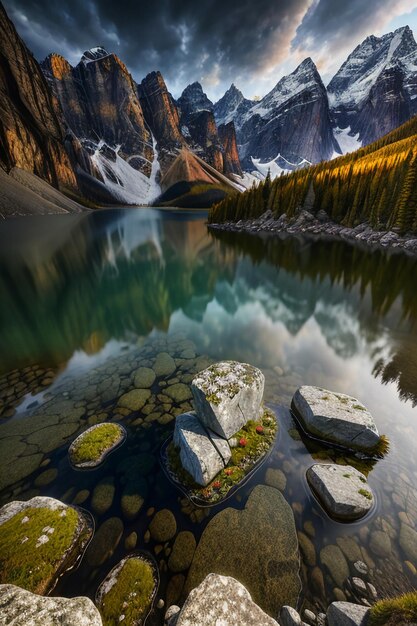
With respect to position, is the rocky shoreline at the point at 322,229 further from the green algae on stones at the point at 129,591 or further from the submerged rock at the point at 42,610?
the submerged rock at the point at 42,610

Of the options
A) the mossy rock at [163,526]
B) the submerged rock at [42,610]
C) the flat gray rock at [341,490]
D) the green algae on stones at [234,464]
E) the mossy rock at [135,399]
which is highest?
the submerged rock at [42,610]

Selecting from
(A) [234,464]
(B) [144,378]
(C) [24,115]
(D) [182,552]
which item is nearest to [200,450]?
(A) [234,464]

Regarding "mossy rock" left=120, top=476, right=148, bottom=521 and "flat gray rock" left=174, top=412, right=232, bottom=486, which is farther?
"flat gray rock" left=174, top=412, right=232, bottom=486

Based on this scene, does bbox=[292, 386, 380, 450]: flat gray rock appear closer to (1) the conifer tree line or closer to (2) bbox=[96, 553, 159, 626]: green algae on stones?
(2) bbox=[96, 553, 159, 626]: green algae on stones

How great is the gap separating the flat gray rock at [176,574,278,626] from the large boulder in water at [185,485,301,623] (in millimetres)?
1609

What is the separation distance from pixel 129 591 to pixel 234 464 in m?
3.48

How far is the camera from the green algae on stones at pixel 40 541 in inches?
185

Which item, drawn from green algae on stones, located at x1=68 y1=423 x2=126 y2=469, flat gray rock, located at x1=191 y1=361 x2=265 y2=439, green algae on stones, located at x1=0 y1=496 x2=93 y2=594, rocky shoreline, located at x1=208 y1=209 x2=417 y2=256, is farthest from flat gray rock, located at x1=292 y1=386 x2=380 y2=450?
rocky shoreline, located at x1=208 y1=209 x2=417 y2=256

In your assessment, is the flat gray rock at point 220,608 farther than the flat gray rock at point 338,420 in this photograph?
No

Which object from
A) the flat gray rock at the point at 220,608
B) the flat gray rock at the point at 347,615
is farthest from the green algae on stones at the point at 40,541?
the flat gray rock at the point at 347,615

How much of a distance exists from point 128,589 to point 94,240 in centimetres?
5716

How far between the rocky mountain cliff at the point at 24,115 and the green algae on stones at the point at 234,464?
15128 cm

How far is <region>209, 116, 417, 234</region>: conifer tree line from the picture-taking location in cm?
5068

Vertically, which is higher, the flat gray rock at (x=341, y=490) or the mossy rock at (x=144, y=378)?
the flat gray rock at (x=341, y=490)
